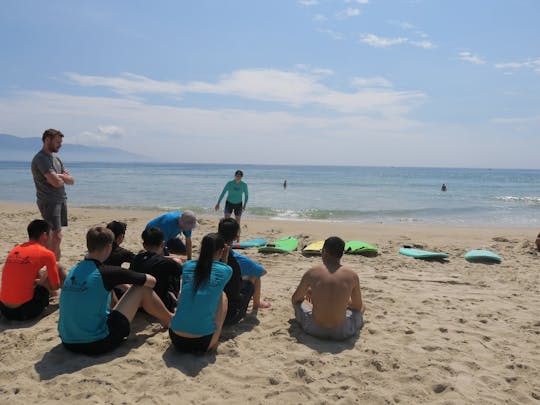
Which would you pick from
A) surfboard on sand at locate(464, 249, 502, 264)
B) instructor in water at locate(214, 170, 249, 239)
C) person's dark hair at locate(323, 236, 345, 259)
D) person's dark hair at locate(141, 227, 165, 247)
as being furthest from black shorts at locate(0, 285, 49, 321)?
surfboard on sand at locate(464, 249, 502, 264)

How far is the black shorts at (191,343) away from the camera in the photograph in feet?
11.3

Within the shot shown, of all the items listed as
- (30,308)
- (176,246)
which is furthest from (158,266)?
(176,246)

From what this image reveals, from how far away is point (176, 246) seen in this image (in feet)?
19.7

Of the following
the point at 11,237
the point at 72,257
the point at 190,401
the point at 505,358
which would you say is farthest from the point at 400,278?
the point at 11,237

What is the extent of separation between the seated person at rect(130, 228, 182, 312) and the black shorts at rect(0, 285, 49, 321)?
1.03 m

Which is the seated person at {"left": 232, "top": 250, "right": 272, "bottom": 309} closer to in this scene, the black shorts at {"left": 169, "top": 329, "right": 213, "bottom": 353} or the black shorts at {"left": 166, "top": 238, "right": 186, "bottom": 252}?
the black shorts at {"left": 169, "top": 329, "right": 213, "bottom": 353}

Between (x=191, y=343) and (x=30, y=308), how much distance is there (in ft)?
6.19

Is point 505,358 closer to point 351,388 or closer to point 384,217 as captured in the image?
point 351,388

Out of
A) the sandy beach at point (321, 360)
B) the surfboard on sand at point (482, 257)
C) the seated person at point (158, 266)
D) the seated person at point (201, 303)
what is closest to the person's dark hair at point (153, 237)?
the seated person at point (158, 266)

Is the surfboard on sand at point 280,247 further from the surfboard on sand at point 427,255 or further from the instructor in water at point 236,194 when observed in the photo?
the surfboard on sand at point 427,255

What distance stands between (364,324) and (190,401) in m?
2.16

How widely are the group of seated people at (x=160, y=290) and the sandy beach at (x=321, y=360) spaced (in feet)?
0.55

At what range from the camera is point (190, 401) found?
9.58ft

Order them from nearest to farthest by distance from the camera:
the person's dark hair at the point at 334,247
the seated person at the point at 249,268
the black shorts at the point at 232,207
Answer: the person's dark hair at the point at 334,247, the seated person at the point at 249,268, the black shorts at the point at 232,207
